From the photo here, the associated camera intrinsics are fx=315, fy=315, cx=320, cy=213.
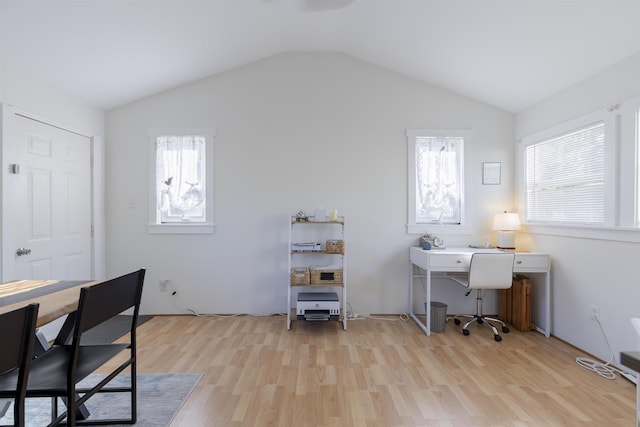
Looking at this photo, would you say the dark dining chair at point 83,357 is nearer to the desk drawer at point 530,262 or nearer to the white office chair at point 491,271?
the white office chair at point 491,271

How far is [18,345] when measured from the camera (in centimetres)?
101

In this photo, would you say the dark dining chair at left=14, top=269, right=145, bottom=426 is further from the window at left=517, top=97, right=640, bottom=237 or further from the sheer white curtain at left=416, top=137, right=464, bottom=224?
the window at left=517, top=97, right=640, bottom=237

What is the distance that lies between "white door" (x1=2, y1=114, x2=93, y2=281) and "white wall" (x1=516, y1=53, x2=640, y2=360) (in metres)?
4.93

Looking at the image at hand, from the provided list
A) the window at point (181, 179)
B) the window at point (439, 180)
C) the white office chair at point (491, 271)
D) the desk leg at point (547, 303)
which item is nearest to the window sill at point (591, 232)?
the desk leg at point (547, 303)

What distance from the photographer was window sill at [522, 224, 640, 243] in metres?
2.41

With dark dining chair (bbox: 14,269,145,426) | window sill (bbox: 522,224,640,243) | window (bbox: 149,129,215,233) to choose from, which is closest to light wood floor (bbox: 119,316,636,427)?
dark dining chair (bbox: 14,269,145,426)

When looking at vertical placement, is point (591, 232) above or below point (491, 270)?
above

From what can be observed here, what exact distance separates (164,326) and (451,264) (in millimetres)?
3146

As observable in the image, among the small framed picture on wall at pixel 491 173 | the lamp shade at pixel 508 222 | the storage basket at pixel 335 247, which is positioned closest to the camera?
the storage basket at pixel 335 247

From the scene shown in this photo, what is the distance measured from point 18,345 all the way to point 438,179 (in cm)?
388

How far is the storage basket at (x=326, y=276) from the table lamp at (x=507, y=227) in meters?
1.90

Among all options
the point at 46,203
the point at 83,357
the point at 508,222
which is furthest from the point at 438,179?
the point at 46,203

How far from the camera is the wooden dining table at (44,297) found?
133 centimetres

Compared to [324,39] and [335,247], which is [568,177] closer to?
[335,247]
